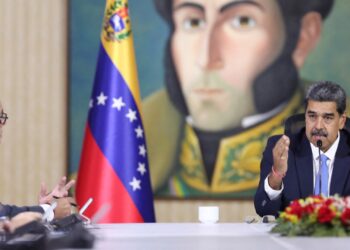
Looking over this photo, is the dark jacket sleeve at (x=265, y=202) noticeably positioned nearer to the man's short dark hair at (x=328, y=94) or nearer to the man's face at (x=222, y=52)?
the man's short dark hair at (x=328, y=94)

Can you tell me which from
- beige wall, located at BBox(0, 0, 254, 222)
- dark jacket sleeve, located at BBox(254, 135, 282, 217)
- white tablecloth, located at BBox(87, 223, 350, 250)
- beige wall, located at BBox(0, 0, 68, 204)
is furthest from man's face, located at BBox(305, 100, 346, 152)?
beige wall, located at BBox(0, 0, 68, 204)

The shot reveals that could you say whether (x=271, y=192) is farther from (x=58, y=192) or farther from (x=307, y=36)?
(x=307, y=36)

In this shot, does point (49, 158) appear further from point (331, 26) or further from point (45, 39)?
point (331, 26)

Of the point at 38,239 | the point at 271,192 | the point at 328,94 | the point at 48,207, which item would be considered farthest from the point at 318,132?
the point at 38,239

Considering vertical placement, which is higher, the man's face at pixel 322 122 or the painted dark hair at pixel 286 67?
the painted dark hair at pixel 286 67

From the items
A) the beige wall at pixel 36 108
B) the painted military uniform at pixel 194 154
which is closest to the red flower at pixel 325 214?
the painted military uniform at pixel 194 154

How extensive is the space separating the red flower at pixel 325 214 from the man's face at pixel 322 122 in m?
1.07

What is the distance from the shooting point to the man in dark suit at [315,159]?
291 cm

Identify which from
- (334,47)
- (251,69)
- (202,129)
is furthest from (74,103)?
(334,47)

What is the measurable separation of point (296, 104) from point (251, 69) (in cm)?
35

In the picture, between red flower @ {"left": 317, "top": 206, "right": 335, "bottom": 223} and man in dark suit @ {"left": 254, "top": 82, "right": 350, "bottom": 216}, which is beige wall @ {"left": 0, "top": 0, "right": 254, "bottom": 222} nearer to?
man in dark suit @ {"left": 254, "top": 82, "right": 350, "bottom": 216}

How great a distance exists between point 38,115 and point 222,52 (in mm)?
1201

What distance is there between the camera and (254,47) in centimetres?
428

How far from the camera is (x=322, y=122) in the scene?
2996 mm
